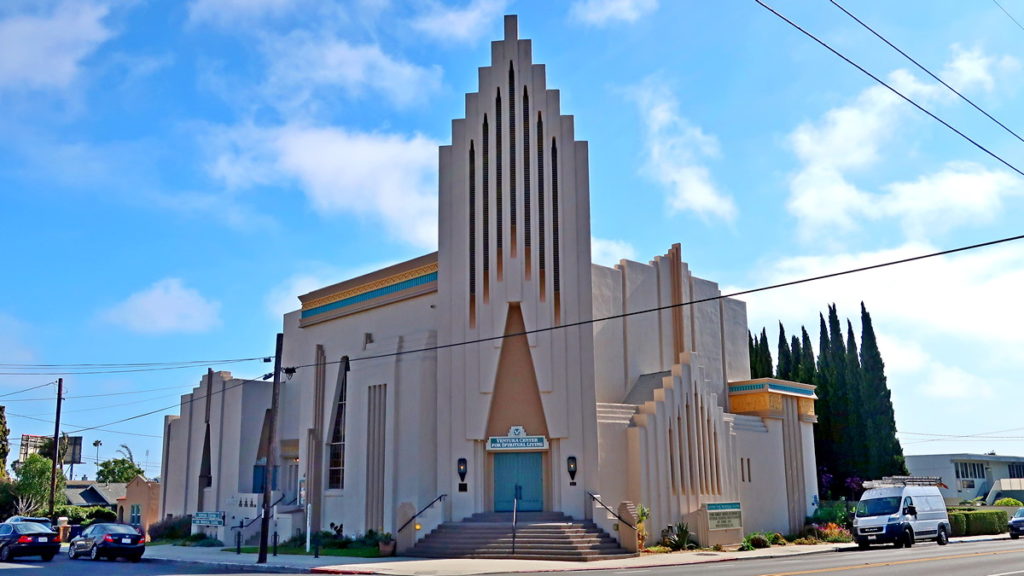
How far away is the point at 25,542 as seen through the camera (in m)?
28.2

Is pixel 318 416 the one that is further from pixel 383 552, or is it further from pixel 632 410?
pixel 632 410

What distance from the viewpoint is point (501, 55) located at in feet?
110

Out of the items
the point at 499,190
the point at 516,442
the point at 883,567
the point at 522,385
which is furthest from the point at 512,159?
the point at 883,567

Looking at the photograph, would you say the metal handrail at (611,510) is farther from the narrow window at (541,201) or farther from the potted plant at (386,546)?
the narrow window at (541,201)

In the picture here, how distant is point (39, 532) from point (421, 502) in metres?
12.1

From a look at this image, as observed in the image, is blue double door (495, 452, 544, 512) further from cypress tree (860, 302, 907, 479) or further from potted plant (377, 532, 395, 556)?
cypress tree (860, 302, 907, 479)

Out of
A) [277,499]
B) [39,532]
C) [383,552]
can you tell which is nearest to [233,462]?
[277,499]

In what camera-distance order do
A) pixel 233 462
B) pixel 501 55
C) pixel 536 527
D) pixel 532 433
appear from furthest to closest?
pixel 233 462 → pixel 501 55 → pixel 532 433 → pixel 536 527

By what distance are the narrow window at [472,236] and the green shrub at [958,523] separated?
23.7 meters

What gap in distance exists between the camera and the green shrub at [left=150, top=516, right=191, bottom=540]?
4162 centimetres

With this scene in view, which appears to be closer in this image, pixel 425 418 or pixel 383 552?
pixel 383 552

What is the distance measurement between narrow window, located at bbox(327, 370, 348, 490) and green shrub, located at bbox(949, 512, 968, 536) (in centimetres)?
2615

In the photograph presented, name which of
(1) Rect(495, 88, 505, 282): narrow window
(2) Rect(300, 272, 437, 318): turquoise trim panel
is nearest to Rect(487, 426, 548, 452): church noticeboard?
(1) Rect(495, 88, 505, 282): narrow window

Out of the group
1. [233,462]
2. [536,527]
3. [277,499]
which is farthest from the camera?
[233,462]
